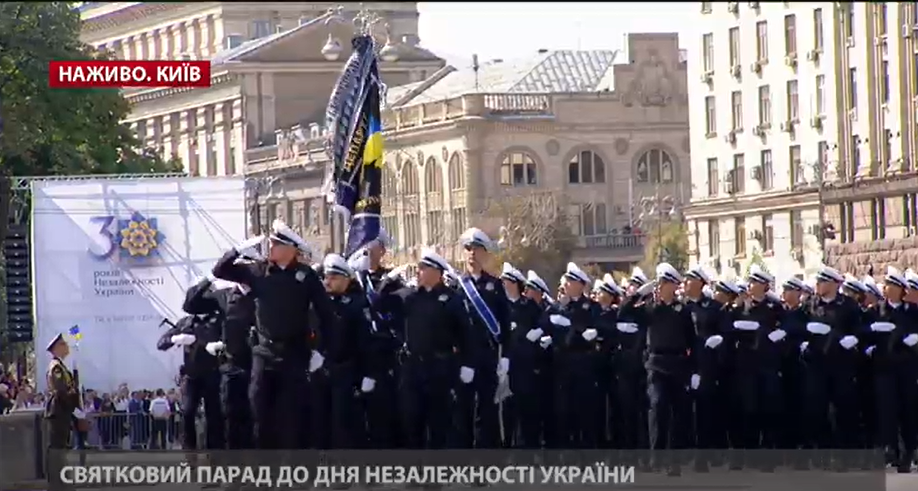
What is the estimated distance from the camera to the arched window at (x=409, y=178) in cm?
9506

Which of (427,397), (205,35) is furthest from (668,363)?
(205,35)

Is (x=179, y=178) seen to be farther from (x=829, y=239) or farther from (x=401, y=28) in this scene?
(x=401, y=28)

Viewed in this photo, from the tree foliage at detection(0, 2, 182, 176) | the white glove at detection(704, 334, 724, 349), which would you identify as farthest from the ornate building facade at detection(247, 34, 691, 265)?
the white glove at detection(704, 334, 724, 349)

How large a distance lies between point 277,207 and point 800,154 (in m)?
21.1

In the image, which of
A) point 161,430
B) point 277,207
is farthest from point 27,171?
point 277,207

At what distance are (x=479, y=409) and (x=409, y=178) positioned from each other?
72.5 m

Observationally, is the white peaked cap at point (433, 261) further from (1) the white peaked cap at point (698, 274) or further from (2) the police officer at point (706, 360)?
(1) the white peaked cap at point (698, 274)

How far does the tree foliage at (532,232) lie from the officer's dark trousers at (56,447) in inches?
2217

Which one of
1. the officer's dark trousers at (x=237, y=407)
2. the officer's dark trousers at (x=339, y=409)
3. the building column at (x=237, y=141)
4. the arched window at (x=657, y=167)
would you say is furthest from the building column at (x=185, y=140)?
the officer's dark trousers at (x=339, y=409)

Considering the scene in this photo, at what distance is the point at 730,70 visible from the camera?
258 feet

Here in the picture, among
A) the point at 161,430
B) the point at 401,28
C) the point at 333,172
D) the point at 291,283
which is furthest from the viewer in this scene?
the point at 401,28

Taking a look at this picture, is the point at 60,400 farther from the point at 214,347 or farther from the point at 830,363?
the point at 830,363

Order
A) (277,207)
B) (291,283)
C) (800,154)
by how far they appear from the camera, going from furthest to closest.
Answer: (277,207) → (800,154) → (291,283)
